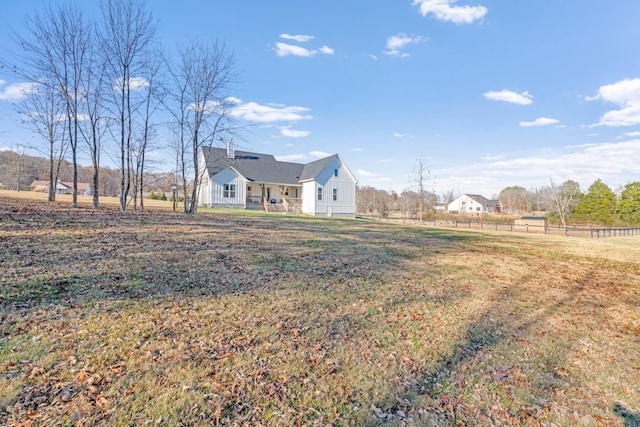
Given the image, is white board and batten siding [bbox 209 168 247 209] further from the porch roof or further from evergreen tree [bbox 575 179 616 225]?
evergreen tree [bbox 575 179 616 225]

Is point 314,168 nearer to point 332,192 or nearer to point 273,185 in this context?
point 332,192

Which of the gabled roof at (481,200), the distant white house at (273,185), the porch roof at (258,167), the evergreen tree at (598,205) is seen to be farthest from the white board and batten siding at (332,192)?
the gabled roof at (481,200)

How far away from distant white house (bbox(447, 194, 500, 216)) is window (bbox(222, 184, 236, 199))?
65.5 meters

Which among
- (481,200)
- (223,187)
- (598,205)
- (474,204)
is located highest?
(481,200)

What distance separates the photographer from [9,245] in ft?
21.4

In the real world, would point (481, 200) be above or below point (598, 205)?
above

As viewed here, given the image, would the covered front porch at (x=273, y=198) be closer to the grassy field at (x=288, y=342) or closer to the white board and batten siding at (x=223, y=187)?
the white board and batten siding at (x=223, y=187)

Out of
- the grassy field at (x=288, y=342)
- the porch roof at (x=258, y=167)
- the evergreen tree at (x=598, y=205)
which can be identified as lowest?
the grassy field at (x=288, y=342)

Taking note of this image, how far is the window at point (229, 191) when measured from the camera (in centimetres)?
2939

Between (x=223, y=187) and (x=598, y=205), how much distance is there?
47.9 meters

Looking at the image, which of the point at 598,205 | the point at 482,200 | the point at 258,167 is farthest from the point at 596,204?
the point at 258,167

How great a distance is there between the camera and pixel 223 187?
29.3 meters

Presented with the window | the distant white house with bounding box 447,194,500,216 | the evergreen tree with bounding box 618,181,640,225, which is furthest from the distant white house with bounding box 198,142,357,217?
the distant white house with bounding box 447,194,500,216

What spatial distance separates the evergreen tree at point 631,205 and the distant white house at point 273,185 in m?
36.6
